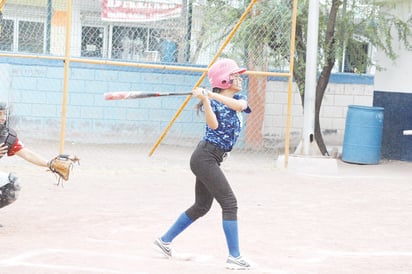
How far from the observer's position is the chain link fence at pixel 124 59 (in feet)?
48.3

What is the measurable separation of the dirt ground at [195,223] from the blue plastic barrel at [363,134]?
121cm

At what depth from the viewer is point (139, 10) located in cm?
1567

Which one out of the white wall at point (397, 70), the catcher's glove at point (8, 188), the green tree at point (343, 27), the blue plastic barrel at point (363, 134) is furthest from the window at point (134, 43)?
the catcher's glove at point (8, 188)

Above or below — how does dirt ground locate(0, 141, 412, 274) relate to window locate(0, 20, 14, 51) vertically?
below

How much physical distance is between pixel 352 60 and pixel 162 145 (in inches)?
154

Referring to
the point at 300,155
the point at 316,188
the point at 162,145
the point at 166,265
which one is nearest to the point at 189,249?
the point at 166,265

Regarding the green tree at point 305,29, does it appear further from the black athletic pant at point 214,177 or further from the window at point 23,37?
the black athletic pant at point 214,177

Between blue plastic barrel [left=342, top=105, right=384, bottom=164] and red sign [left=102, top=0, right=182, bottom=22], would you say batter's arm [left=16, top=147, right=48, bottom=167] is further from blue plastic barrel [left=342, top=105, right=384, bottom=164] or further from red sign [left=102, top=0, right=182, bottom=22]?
blue plastic barrel [left=342, top=105, right=384, bottom=164]

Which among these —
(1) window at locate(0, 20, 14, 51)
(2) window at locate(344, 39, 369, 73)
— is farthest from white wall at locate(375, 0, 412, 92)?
(1) window at locate(0, 20, 14, 51)

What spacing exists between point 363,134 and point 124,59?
4.73 m

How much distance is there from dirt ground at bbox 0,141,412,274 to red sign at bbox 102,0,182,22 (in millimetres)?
3210

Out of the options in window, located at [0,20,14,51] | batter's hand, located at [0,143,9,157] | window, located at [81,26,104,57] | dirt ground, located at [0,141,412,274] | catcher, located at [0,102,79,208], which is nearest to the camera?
dirt ground, located at [0,141,412,274]

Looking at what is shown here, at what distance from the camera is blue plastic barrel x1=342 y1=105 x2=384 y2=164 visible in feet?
48.2

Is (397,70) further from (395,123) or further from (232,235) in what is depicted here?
(232,235)
